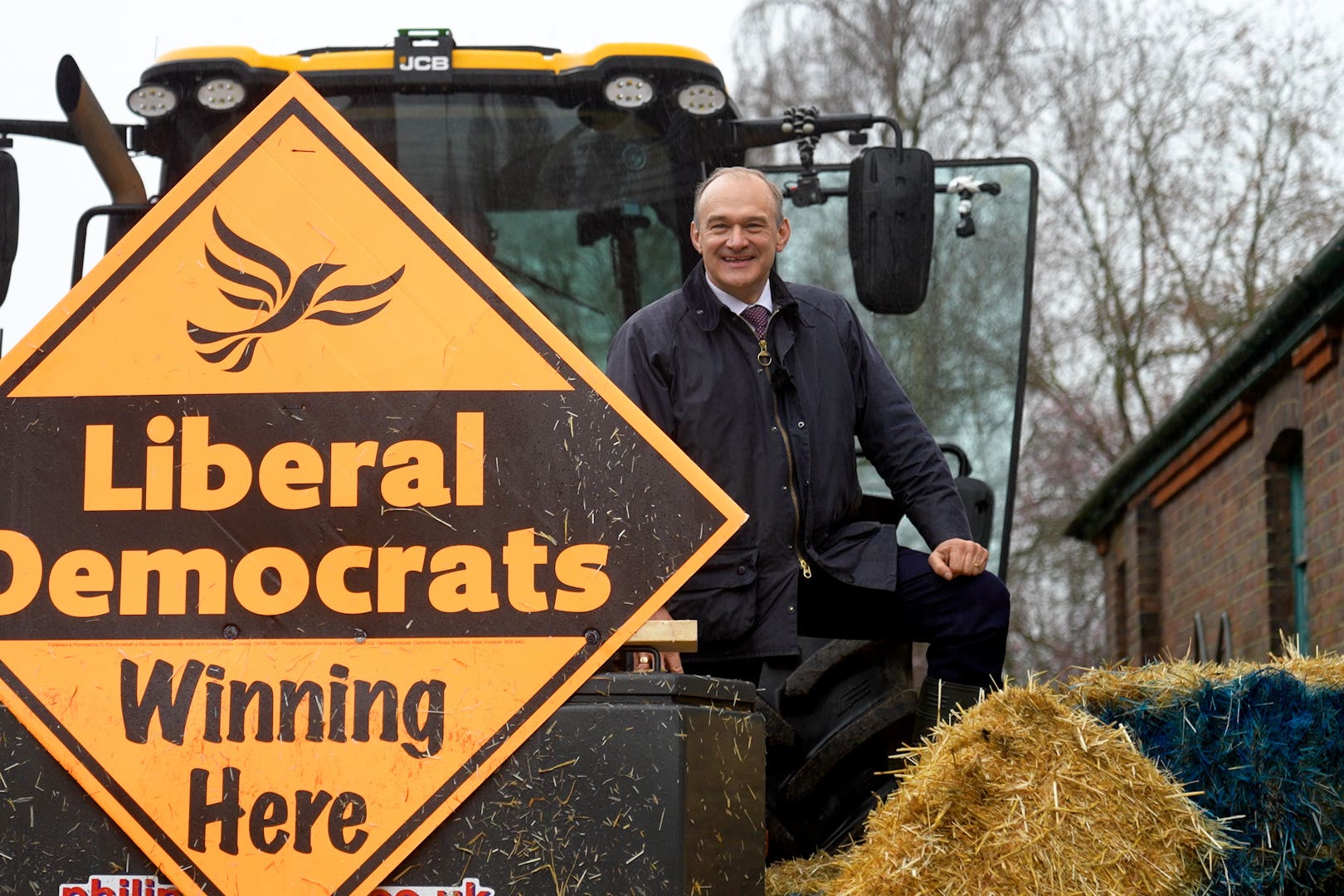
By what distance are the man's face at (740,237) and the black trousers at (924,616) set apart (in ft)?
2.28

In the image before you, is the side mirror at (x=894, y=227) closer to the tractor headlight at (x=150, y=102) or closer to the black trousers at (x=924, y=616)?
the black trousers at (x=924, y=616)

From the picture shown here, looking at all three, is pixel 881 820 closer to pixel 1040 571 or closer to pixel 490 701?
pixel 490 701

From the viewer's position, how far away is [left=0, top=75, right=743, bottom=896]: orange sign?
105 inches

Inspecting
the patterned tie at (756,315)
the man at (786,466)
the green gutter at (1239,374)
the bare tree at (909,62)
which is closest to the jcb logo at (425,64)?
the man at (786,466)

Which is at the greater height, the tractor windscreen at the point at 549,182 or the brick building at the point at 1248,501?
the tractor windscreen at the point at 549,182

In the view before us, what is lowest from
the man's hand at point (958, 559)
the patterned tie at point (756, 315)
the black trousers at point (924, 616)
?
the black trousers at point (924, 616)

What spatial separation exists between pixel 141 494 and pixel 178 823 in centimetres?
53

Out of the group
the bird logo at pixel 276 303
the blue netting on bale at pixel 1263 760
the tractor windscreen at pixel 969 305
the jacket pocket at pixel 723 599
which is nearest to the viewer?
the bird logo at pixel 276 303

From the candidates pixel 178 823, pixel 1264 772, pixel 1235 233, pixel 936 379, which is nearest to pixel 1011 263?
pixel 936 379

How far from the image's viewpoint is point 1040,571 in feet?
78.5

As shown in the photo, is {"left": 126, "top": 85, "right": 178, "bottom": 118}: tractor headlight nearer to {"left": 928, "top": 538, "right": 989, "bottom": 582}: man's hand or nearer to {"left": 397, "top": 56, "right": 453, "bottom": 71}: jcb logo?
{"left": 397, "top": 56, "right": 453, "bottom": 71}: jcb logo

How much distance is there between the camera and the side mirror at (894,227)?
4.60m

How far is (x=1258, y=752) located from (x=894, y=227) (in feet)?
5.88

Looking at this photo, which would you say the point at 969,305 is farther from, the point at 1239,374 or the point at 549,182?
the point at 1239,374
